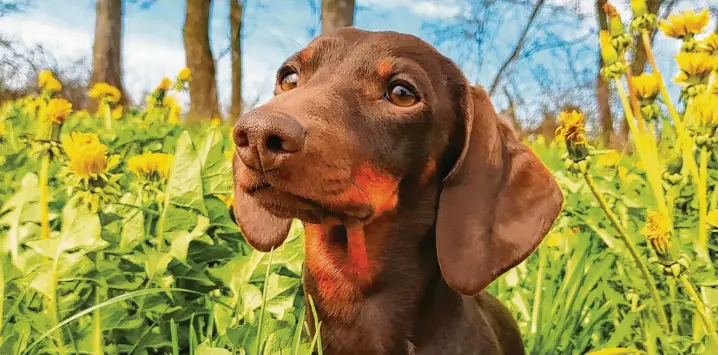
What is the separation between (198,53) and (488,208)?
11194 mm

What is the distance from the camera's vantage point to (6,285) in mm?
1896

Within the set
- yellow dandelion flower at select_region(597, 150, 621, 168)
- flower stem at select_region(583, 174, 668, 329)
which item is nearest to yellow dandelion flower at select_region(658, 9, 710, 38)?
flower stem at select_region(583, 174, 668, 329)

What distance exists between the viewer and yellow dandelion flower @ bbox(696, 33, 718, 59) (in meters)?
2.43

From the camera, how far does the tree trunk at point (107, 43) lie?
11.2m

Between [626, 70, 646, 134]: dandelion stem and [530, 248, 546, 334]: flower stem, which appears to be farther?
[530, 248, 546, 334]: flower stem

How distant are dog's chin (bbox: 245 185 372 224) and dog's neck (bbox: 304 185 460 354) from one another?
0.12m

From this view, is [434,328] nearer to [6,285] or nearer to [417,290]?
[417,290]

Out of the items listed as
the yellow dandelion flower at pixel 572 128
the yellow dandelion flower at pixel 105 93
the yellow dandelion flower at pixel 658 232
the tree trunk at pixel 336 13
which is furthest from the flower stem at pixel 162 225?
the tree trunk at pixel 336 13

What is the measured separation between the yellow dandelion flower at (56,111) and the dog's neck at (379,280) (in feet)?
3.00

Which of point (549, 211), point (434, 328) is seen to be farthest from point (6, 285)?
point (549, 211)

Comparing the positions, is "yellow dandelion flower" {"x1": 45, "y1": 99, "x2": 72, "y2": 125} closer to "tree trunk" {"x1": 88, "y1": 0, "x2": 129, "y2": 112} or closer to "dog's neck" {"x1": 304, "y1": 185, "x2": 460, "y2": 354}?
"dog's neck" {"x1": 304, "y1": 185, "x2": 460, "y2": 354}

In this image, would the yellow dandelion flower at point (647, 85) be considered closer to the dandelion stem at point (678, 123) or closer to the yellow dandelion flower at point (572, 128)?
the dandelion stem at point (678, 123)

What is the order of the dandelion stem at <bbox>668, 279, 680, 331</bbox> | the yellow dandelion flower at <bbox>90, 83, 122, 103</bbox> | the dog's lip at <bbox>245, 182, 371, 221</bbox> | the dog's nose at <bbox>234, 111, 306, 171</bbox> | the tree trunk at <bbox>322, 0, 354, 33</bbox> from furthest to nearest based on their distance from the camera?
the tree trunk at <bbox>322, 0, 354, 33</bbox> < the yellow dandelion flower at <bbox>90, 83, 122, 103</bbox> < the dandelion stem at <bbox>668, 279, 680, 331</bbox> < the dog's lip at <bbox>245, 182, 371, 221</bbox> < the dog's nose at <bbox>234, 111, 306, 171</bbox>

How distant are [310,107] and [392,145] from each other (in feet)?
0.93
